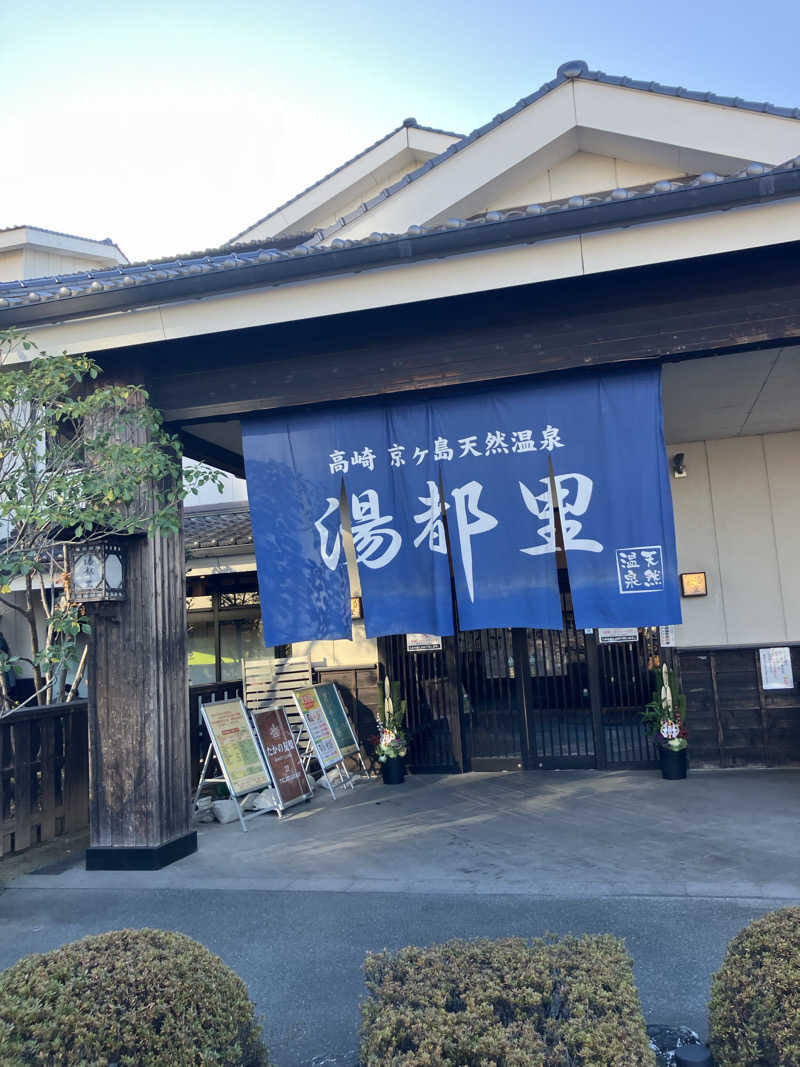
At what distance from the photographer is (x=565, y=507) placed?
6367mm

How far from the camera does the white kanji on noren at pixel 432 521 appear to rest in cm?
664

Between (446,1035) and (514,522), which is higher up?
(514,522)

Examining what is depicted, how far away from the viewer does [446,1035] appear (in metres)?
2.45

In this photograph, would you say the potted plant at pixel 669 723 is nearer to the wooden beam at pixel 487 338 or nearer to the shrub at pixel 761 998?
the wooden beam at pixel 487 338

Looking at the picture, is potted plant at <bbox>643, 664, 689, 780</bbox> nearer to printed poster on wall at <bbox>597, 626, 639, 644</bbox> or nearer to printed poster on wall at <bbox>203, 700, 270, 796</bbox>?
printed poster on wall at <bbox>597, 626, 639, 644</bbox>

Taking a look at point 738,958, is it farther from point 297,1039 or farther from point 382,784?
point 382,784

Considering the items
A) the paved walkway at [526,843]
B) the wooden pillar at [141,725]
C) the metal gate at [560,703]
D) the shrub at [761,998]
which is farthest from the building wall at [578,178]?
the shrub at [761,998]

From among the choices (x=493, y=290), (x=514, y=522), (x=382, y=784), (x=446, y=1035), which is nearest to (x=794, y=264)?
(x=493, y=290)

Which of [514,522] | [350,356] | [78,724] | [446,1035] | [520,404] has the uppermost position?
[350,356]

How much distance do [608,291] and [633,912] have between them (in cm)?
461

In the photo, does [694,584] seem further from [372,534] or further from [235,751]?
[235,751]

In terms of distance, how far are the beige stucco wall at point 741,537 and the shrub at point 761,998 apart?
6.94 metres

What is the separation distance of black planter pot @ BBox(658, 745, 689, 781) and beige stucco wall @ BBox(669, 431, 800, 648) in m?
1.35

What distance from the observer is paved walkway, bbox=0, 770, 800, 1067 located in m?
4.10
